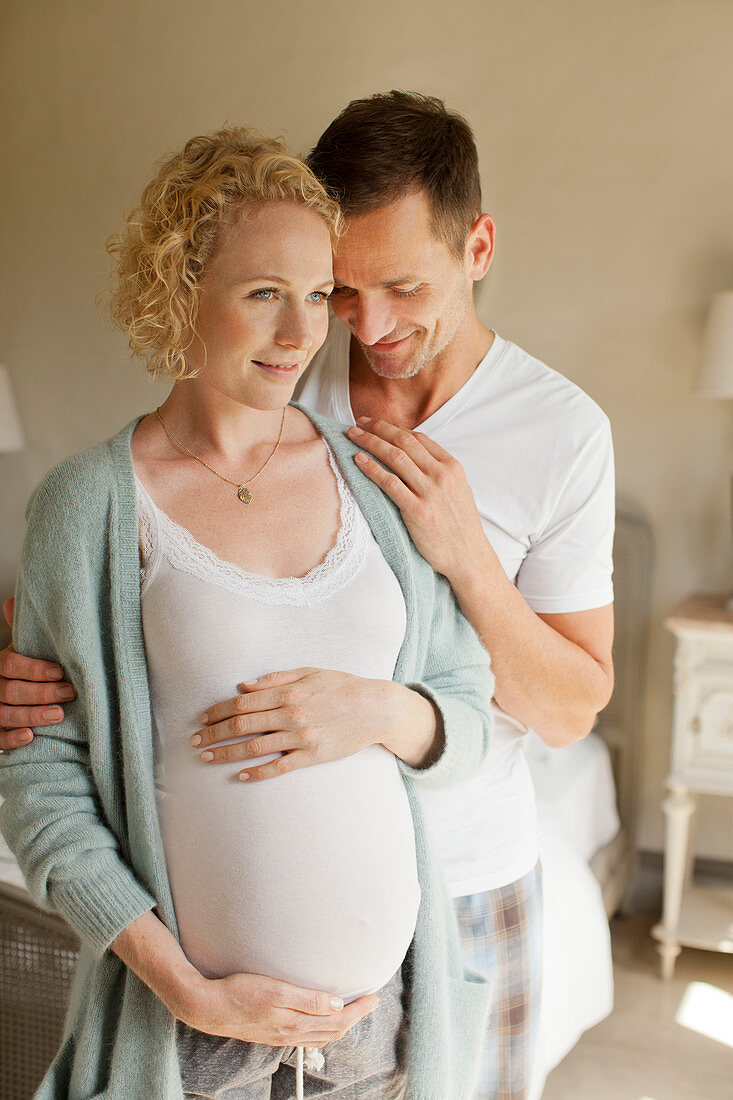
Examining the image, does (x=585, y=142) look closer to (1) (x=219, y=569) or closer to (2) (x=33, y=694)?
(1) (x=219, y=569)

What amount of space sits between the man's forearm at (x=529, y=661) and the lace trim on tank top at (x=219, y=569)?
0.17 meters

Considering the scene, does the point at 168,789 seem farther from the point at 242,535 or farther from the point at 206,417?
the point at 206,417

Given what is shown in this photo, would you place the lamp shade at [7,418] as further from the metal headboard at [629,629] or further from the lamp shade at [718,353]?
the lamp shade at [718,353]

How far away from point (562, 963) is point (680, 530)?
1231 millimetres

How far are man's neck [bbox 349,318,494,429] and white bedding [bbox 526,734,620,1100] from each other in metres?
1.05

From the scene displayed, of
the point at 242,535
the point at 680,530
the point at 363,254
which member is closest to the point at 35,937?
the point at 242,535

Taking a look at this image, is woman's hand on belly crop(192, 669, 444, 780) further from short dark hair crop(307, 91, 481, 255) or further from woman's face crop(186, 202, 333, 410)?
short dark hair crop(307, 91, 481, 255)

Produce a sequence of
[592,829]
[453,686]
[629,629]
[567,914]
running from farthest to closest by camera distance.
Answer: [629,629] < [592,829] < [567,914] < [453,686]

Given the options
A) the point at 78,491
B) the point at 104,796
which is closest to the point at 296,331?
the point at 78,491

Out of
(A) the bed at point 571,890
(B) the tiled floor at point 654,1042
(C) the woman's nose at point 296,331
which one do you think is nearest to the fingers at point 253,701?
(C) the woman's nose at point 296,331

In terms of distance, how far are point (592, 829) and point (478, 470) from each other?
153 centimetres

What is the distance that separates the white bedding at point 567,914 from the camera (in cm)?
174

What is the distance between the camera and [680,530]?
255 centimetres

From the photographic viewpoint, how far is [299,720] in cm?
82
